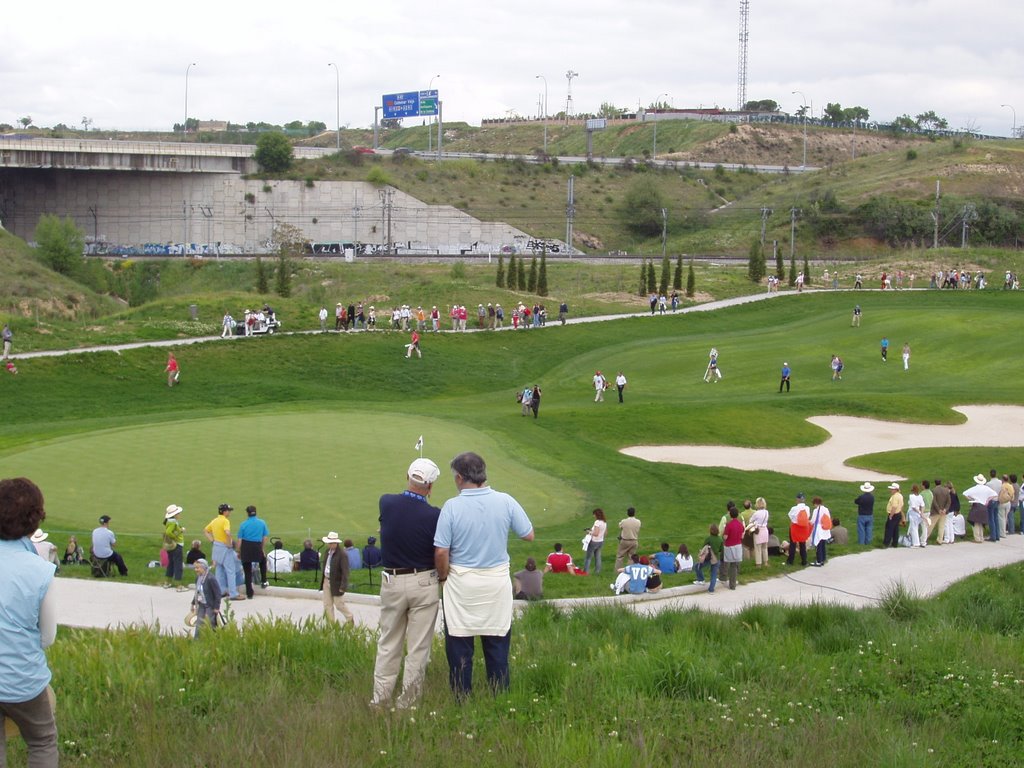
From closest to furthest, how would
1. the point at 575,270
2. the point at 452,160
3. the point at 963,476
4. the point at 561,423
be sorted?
the point at 963,476, the point at 561,423, the point at 575,270, the point at 452,160

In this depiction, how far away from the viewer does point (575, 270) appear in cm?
8950

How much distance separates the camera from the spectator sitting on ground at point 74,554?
815 inches

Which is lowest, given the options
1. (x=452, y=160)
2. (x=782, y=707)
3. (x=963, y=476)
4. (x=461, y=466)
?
(x=963, y=476)

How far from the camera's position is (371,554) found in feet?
66.2

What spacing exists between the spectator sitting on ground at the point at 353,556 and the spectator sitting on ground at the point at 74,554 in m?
4.72

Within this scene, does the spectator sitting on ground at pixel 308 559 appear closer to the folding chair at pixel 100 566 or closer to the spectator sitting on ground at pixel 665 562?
Result: the folding chair at pixel 100 566

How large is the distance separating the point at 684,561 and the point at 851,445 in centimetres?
1922

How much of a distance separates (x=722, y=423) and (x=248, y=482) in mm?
18907

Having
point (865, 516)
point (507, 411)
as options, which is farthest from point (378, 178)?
point (865, 516)

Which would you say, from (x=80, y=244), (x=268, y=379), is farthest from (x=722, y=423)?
(x=80, y=244)

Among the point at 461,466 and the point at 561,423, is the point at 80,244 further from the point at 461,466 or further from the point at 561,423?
the point at 461,466

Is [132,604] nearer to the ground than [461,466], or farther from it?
nearer to the ground

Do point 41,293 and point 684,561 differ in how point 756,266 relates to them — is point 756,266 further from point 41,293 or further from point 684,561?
point 684,561

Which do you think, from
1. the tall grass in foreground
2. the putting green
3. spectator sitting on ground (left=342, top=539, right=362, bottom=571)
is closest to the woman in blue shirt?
the tall grass in foreground
